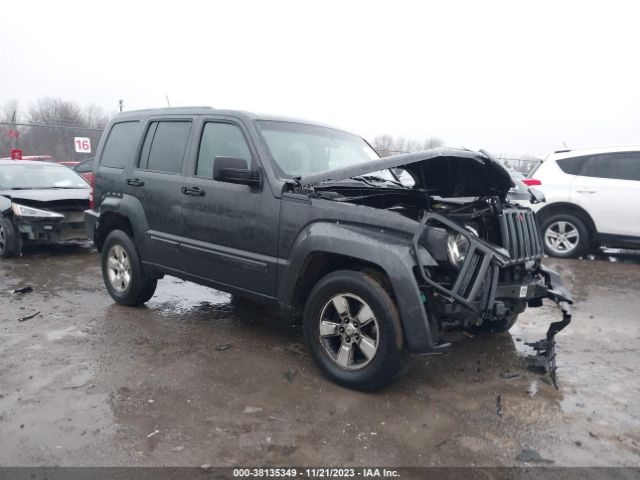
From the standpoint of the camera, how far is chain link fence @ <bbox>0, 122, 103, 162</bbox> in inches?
701

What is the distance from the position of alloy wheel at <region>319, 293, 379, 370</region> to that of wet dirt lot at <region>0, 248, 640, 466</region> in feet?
0.74

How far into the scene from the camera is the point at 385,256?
3258 mm

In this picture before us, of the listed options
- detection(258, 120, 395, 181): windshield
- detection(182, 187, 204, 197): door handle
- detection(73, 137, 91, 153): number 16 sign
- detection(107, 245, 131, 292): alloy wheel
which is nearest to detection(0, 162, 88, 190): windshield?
detection(107, 245, 131, 292): alloy wheel

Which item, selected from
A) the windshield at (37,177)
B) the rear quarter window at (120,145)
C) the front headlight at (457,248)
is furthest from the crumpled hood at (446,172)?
the windshield at (37,177)

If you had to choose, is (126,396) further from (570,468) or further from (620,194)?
(620,194)

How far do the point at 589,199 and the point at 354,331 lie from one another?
20.4 feet

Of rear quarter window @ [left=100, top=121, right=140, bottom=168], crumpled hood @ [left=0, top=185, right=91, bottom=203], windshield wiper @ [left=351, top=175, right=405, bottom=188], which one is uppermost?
rear quarter window @ [left=100, top=121, right=140, bottom=168]

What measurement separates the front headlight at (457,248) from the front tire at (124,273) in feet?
10.3

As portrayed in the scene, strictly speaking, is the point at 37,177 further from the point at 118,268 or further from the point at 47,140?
the point at 47,140

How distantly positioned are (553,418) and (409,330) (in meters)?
1.07

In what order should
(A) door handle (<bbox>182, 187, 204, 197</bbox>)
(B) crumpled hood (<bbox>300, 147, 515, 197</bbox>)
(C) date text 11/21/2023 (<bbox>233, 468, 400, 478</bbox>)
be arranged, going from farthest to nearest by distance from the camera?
(A) door handle (<bbox>182, 187, 204, 197</bbox>) < (B) crumpled hood (<bbox>300, 147, 515, 197</bbox>) < (C) date text 11/21/2023 (<bbox>233, 468, 400, 478</bbox>)

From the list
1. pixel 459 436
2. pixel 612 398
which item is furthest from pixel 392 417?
pixel 612 398

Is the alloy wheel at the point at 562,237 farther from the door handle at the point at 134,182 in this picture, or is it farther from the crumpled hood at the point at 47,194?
the crumpled hood at the point at 47,194

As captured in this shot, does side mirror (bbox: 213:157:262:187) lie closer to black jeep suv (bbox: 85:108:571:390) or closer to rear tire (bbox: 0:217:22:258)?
black jeep suv (bbox: 85:108:571:390)
